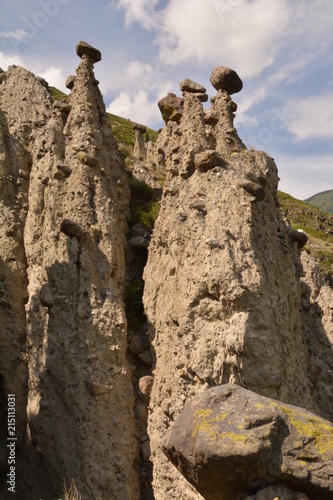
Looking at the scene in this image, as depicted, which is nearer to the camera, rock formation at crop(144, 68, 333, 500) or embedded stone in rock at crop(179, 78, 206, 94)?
rock formation at crop(144, 68, 333, 500)

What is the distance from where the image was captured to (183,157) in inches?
427

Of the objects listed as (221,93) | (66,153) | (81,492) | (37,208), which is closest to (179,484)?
(81,492)

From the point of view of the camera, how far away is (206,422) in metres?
5.10

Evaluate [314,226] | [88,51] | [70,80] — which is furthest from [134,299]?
[314,226]

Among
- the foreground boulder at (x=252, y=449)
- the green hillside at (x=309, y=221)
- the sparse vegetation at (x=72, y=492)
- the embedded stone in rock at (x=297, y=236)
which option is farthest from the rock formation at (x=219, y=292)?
the green hillside at (x=309, y=221)

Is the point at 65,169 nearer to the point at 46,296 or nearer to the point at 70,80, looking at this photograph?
the point at 46,296

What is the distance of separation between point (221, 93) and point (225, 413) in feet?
32.0

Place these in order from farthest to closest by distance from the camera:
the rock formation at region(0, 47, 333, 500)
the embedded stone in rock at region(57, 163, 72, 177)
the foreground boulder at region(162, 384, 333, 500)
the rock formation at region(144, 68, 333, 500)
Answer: the embedded stone in rock at region(57, 163, 72, 177)
the rock formation at region(0, 47, 333, 500)
the rock formation at region(144, 68, 333, 500)
the foreground boulder at region(162, 384, 333, 500)

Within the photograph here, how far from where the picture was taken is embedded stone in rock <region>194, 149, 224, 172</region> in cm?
977

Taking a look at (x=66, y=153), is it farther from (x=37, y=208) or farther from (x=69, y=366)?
(x=69, y=366)

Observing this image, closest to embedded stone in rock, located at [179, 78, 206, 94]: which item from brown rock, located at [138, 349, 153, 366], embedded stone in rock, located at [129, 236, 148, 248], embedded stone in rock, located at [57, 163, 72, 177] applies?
embedded stone in rock, located at [57, 163, 72, 177]

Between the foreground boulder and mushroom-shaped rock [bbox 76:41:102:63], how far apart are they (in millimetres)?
11320

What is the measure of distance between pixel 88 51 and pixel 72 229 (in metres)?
6.51

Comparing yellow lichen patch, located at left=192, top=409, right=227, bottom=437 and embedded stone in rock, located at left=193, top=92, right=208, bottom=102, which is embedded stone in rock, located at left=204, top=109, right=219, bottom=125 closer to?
embedded stone in rock, located at left=193, top=92, right=208, bottom=102
